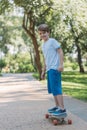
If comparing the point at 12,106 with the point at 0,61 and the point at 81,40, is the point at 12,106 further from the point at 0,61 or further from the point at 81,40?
the point at 0,61

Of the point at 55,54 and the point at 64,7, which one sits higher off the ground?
the point at 64,7

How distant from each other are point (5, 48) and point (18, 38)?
224 centimetres

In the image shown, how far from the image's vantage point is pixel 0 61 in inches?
1903

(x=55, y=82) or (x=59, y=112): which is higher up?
(x=55, y=82)

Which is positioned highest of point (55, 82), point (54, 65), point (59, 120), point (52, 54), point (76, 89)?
point (52, 54)

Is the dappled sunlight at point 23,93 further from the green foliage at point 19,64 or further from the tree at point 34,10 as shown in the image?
the green foliage at point 19,64

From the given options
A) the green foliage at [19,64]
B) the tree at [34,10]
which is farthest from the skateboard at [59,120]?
the green foliage at [19,64]

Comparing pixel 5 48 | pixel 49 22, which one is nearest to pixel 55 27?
pixel 49 22

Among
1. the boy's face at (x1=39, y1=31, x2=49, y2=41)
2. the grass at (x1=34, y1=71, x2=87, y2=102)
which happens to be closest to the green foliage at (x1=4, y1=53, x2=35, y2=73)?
the grass at (x1=34, y1=71, x2=87, y2=102)

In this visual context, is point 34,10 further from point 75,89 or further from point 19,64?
point 19,64

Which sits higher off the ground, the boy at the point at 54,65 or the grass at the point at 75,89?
the boy at the point at 54,65

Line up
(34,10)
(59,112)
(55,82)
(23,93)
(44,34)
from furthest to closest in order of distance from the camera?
1. (34,10)
2. (23,93)
3. (44,34)
4. (55,82)
5. (59,112)

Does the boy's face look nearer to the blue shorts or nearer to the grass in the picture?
the blue shorts

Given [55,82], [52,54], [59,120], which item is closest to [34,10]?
[52,54]
